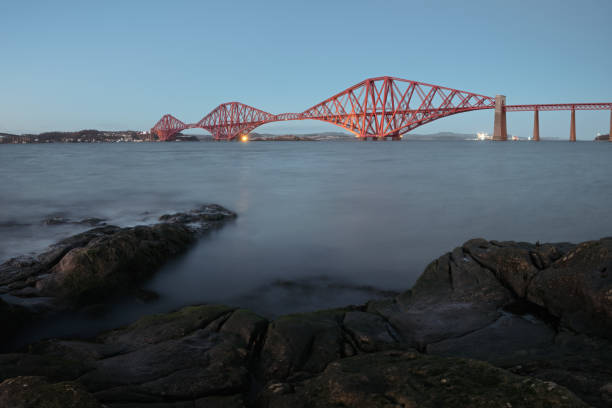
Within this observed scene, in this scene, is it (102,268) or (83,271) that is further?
(102,268)

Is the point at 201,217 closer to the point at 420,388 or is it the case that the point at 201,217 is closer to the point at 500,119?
the point at 420,388

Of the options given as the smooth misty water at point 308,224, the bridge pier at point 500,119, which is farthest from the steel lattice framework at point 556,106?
the smooth misty water at point 308,224

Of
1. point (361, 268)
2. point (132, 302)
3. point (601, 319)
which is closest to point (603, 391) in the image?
point (601, 319)

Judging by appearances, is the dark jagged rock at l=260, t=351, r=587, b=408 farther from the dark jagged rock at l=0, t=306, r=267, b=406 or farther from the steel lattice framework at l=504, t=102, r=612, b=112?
the steel lattice framework at l=504, t=102, r=612, b=112

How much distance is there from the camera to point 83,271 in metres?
4.28

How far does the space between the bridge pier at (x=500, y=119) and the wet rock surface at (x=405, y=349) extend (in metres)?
72.1

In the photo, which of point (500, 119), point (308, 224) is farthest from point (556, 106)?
point (308, 224)

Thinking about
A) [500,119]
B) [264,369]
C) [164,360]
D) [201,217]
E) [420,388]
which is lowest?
[264,369]

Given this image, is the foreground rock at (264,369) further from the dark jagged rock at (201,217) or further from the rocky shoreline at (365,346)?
the dark jagged rock at (201,217)

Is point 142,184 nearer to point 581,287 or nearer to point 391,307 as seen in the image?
point 391,307

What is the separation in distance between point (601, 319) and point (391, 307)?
60.3 inches

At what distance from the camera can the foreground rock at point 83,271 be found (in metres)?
4.01

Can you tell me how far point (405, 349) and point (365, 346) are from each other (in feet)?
0.91

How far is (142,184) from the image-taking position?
1553cm
